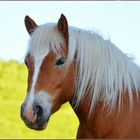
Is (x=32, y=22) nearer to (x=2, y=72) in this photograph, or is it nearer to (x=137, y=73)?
(x=137, y=73)

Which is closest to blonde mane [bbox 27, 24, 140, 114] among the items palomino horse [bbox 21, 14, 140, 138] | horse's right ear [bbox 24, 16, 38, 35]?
palomino horse [bbox 21, 14, 140, 138]

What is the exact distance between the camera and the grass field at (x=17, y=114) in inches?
320

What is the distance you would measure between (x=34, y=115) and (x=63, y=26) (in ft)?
1.84

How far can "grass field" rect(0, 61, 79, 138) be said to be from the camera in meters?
8.12

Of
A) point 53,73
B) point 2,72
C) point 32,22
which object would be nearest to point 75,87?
point 53,73

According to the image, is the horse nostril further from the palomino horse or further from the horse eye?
the horse eye

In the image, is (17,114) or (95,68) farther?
(17,114)

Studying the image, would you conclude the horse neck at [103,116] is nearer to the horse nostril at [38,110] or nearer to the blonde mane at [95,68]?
the blonde mane at [95,68]

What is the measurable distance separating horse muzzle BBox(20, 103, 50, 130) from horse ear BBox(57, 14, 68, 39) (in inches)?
18.5

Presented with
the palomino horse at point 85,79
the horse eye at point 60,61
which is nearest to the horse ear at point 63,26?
the palomino horse at point 85,79

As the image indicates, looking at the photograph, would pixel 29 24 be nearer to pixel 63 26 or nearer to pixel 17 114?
pixel 63 26

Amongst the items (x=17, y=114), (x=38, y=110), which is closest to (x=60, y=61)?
(x=38, y=110)

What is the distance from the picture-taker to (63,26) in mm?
2240

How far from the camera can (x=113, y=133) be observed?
85.8 inches
